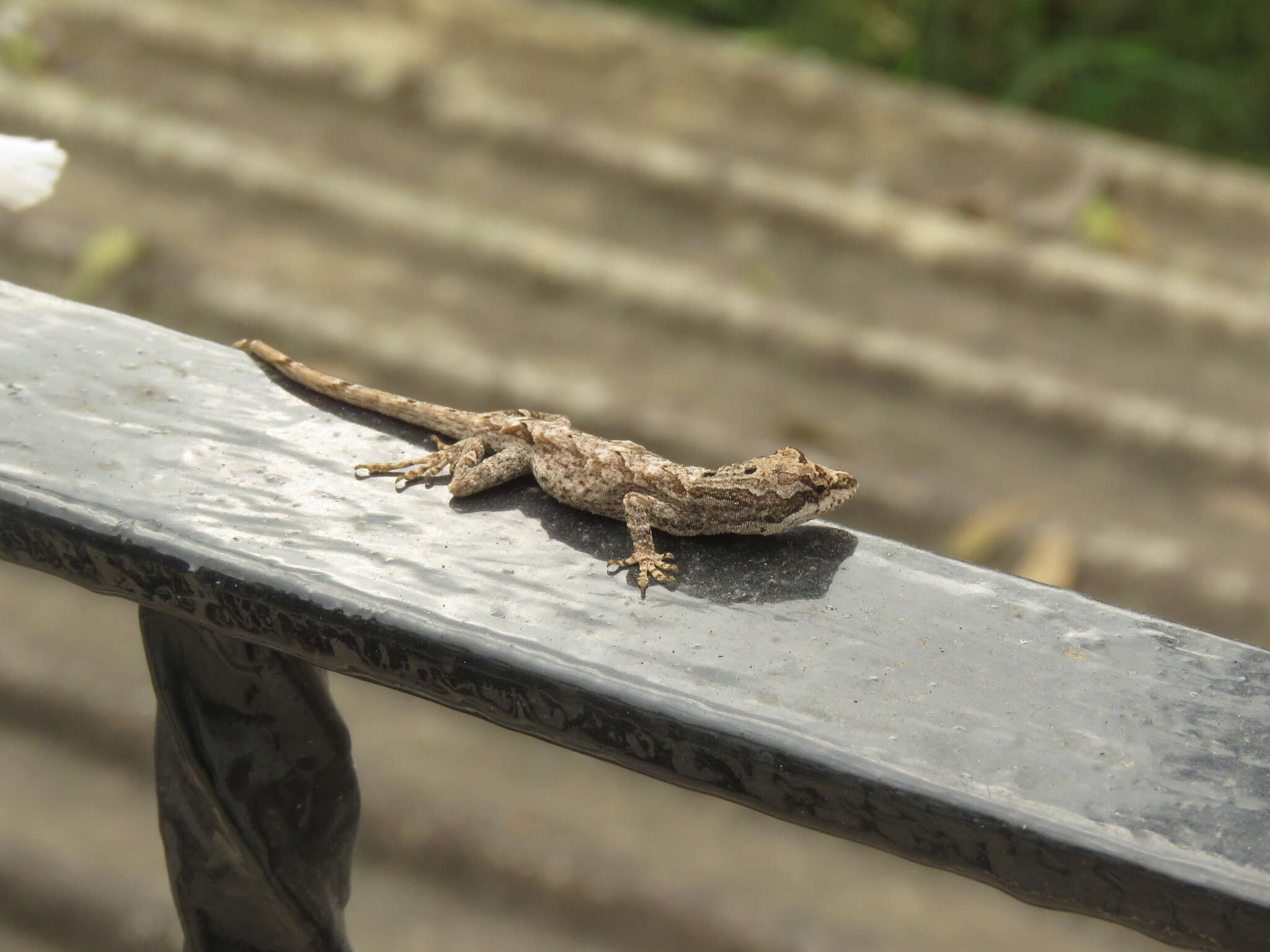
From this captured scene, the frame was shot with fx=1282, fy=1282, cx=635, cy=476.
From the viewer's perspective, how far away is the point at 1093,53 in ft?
25.1

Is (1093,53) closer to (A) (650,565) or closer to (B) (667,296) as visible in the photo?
(B) (667,296)

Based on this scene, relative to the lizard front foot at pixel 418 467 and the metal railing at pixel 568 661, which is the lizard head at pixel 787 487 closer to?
the metal railing at pixel 568 661

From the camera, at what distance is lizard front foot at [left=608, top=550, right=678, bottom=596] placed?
1467 mm

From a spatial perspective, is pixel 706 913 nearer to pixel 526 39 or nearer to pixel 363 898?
pixel 363 898

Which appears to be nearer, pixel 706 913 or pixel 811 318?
pixel 706 913

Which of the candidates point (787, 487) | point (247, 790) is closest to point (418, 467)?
point (247, 790)

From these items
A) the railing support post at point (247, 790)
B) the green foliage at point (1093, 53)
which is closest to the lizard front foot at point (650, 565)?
the railing support post at point (247, 790)

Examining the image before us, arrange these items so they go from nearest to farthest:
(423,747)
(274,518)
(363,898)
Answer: (274,518) < (363,898) < (423,747)

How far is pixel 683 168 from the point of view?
6.44 m

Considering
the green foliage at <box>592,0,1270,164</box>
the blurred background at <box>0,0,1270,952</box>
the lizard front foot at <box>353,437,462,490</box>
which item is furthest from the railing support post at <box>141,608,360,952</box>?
the green foliage at <box>592,0,1270,164</box>

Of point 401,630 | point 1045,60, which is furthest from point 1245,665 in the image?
point 1045,60

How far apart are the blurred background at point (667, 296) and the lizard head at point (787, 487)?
89.0 inches

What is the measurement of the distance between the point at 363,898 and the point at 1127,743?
3.44 m

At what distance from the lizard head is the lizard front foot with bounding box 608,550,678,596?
0.25 metres
